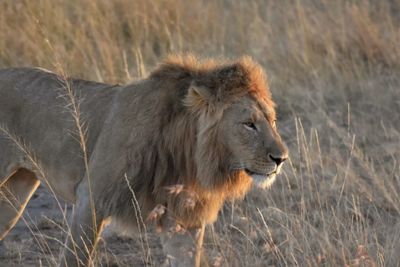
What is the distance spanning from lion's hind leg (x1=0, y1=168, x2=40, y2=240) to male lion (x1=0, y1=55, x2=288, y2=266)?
513mm

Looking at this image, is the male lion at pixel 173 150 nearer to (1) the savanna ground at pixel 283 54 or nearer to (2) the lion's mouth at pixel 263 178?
(2) the lion's mouth at pixel 263 178

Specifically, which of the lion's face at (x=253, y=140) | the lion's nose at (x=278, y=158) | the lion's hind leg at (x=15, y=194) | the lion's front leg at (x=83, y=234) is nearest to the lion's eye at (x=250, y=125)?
the lion's face at (x=253, y=140)

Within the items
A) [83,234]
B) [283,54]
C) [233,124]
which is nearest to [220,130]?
[233,124]

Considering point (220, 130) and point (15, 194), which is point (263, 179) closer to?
point (220, 130)

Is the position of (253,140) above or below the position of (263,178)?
above

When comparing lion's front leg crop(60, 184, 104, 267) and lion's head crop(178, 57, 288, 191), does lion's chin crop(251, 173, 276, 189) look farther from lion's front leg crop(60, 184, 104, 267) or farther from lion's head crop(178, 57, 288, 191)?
lion's front leg crop(60, 184, 104, 267)

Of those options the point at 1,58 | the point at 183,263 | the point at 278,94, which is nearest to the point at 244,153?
the point at 183,263

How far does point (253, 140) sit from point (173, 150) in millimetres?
428

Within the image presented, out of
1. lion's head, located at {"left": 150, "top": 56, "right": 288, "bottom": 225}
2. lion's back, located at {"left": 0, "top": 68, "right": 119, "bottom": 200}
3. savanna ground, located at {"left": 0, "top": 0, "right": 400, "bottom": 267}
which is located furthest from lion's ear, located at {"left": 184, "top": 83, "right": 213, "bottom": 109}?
savanna ground, located at {"left": 0, "top": 0, "right": 400, "bottom": 267}

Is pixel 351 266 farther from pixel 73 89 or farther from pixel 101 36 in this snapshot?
pixel 101 36

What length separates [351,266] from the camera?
4.02m

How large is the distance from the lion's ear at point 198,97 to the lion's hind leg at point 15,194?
125 cm

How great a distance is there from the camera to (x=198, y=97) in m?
4.25

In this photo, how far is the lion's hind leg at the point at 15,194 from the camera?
5.15 metres
